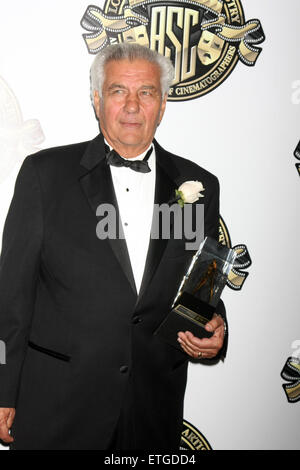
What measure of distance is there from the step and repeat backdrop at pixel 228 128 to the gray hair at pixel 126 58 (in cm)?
25

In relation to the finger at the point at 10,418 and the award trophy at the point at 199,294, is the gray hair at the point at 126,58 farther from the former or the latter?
the finger at the point at 10,418

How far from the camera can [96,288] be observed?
5.61ft

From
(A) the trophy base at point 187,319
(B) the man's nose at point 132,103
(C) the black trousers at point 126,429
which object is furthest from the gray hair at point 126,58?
(C) the black trousers at point 126,429

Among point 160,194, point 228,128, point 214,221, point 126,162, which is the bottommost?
point 214,221

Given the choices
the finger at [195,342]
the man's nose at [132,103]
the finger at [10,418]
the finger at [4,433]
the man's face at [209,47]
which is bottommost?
the finger at [4,433]

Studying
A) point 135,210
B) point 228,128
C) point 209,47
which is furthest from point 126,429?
point 209,47

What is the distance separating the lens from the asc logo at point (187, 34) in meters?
2.08

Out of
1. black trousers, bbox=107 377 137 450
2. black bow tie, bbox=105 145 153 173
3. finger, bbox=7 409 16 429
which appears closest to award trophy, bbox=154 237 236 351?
black trousers, bbox=107 377 137 450

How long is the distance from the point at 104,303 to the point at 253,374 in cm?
109

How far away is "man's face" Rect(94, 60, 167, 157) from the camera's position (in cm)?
178

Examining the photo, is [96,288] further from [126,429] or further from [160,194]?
[126,429]

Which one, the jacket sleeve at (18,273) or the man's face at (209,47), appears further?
the man's face at (209,47)

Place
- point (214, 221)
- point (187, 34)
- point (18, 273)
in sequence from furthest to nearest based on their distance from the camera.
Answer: point (187, 34)
point (214, 221)
point (18, 273)

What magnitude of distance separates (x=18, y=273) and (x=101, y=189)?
0.42 m
